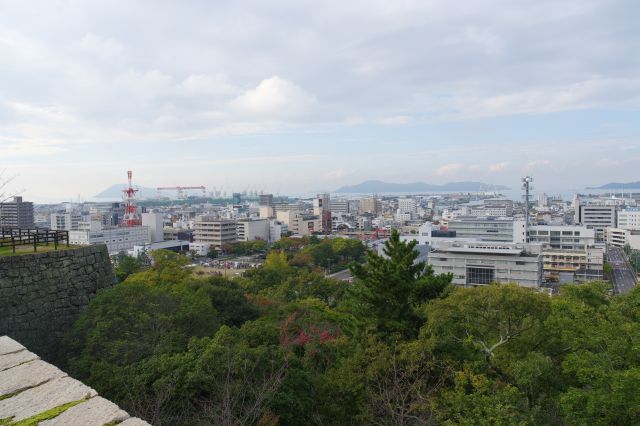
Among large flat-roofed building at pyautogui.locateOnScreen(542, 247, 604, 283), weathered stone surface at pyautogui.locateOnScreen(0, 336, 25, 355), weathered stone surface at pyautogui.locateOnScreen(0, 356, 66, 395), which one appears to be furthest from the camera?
large flat-roofed building at pyautogui.locateOnScreen(542, 247, 604, 283)

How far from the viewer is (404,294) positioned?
9.66 meters

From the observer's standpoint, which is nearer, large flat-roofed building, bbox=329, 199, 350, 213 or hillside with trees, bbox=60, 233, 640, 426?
hillside with trees, bbox=60, 233, 640, 426

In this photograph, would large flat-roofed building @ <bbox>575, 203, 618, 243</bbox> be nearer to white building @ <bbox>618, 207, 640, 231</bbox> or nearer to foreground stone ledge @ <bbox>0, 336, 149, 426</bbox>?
white building @ <bbox>618, 207, 640, 231</bbox>

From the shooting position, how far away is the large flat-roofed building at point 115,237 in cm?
5412

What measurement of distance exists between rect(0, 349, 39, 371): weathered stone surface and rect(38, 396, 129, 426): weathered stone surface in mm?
1178

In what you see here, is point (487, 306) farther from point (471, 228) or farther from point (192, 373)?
point (471, 228)

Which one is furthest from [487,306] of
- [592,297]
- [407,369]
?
[592,297]

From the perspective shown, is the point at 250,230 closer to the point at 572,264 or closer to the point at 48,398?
the point at 572,264

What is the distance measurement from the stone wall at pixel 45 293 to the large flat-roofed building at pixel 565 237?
133 ft

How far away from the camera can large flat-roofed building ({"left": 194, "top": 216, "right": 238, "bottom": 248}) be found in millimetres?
61156

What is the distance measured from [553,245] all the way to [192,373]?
43.1 m

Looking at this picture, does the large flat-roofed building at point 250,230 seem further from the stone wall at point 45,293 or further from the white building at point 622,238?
the stone wall at point 45,293

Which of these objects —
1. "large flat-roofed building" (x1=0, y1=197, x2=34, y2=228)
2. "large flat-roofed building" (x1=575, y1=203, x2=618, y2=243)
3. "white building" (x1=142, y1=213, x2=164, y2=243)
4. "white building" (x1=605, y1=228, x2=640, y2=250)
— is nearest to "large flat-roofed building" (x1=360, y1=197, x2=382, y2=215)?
"large flat-roofed building" (x1=575, y1=203, x2=618, y2=243)

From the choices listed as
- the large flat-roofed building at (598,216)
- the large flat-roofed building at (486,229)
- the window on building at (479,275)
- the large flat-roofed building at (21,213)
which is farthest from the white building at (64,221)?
the large flat-roofed building at (598,216)
